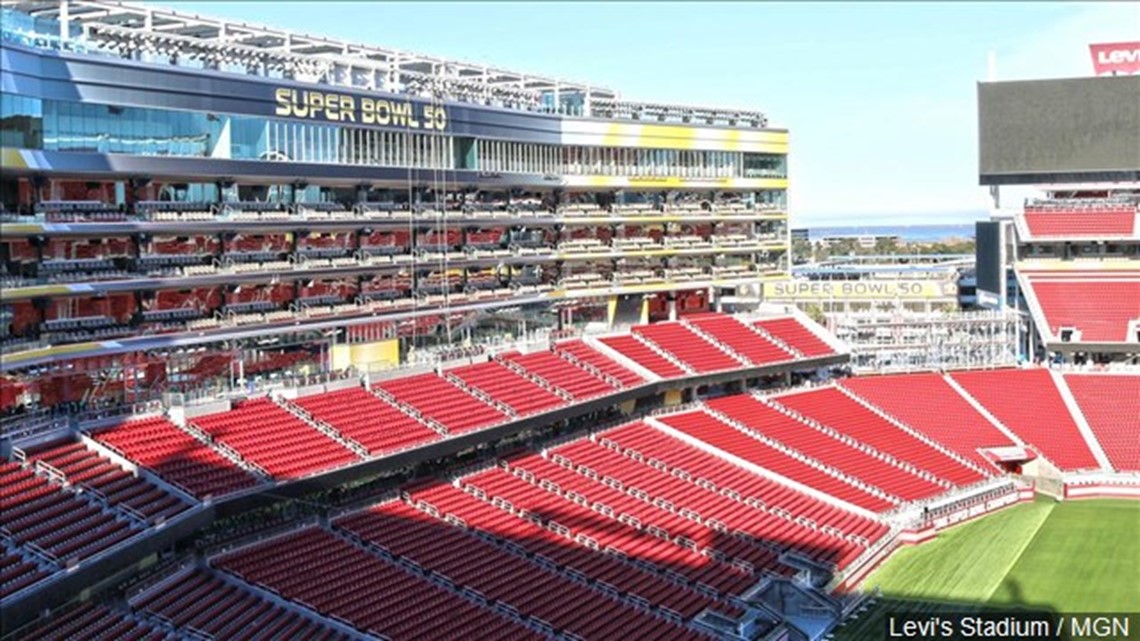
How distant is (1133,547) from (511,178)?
83.7ft

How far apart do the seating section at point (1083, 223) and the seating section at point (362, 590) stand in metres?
39.8

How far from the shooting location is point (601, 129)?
5162 centimetres

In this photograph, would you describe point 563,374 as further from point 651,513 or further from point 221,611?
point 221,611

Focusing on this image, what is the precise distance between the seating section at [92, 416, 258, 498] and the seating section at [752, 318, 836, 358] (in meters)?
30.8

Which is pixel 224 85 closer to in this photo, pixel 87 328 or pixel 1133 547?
pixel 87 328

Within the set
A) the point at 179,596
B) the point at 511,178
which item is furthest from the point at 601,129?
the point at 179,596

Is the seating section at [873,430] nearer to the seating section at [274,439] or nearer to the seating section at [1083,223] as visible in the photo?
the seating section at [1083,223]

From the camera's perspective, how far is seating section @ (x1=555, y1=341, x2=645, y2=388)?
47453mm

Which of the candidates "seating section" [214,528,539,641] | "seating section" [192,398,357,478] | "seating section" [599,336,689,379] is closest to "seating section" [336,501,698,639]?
"seating section" [214,528,539,641]

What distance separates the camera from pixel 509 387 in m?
43.1

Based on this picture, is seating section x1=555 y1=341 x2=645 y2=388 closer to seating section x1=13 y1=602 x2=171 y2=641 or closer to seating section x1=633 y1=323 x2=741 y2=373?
seating section x1=633 y1=323 x2=741 y2=373

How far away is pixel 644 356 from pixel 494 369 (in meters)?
8.17

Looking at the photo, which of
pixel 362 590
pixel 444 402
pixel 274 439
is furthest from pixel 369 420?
pixel 362 590

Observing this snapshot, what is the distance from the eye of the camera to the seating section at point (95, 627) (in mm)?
24625
